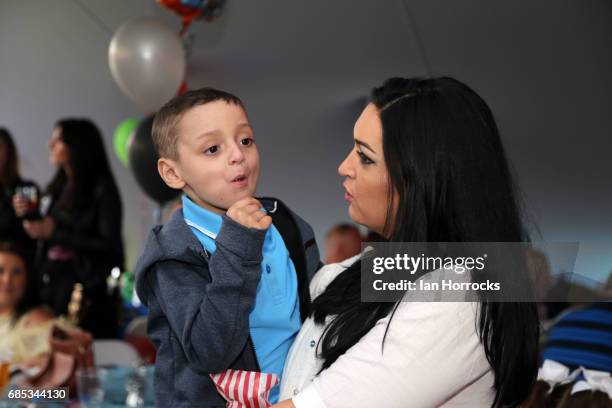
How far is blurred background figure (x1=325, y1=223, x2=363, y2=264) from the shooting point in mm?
5012

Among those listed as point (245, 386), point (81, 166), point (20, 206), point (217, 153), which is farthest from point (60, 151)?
point (245, 386)

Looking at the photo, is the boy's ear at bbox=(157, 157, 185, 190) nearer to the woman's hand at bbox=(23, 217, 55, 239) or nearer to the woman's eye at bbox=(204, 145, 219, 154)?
the woman's eye at bbox=(204, 145, 219, 154)

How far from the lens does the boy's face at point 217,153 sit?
1292mm

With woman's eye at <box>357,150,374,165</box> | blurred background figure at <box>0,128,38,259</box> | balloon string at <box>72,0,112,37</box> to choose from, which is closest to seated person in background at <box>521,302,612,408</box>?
woman's eye at <box>357,150,374,165</box>

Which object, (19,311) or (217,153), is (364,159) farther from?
(19,311)

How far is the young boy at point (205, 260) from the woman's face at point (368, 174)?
153mm

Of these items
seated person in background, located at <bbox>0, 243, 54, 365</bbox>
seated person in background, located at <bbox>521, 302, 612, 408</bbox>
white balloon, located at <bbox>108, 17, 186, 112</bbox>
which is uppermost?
white balloon, located at <bbox>108, 17, 186, 112</bbox>

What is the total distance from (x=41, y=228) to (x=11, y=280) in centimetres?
28

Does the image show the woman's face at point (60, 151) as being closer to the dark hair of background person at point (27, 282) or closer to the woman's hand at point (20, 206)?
the woman's hand at point (20, 206)

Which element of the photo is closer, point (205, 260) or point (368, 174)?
point (368, 174)

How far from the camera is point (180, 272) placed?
4.10ft

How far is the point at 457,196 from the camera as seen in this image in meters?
1.09

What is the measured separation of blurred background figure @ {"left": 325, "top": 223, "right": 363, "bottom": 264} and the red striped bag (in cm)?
372

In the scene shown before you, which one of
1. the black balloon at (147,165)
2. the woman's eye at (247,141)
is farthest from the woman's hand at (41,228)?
the woman's eye at (247,141)
